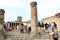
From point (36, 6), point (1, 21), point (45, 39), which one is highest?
point (36, 6)

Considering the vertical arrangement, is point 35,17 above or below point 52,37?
above

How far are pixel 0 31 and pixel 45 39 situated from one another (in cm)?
332

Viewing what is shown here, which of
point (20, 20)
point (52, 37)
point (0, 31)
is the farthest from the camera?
point (20, 20)

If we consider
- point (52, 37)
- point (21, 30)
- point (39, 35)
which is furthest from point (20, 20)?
point (52, 37)

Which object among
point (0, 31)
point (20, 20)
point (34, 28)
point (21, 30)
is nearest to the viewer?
point (0, 31)

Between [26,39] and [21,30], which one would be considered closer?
[26,39]

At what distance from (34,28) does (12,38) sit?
8.45 feet

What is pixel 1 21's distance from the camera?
55.9 feet

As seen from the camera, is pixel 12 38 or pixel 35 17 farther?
pixel 35 17

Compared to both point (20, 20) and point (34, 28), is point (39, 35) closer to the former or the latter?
point (34, 28)

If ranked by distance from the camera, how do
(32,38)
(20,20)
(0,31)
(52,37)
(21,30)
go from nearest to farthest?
(52,37), (0,31), (32,38), (21,30), (20,20)

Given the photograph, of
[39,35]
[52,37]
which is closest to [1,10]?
[39,35]

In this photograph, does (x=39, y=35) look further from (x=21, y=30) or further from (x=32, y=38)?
(x=21, y=30)

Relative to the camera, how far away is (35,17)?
63.6 feet
